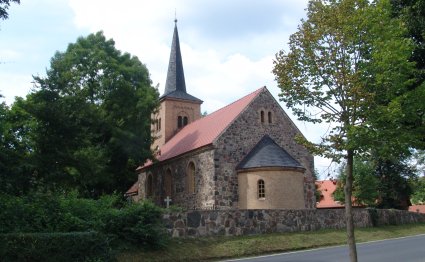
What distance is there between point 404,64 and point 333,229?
16.5 m

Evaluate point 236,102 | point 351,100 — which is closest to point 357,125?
point 351,100

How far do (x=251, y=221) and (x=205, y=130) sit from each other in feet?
45.7

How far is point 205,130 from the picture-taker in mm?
34156

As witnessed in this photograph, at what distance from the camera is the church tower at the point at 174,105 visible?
147 ft

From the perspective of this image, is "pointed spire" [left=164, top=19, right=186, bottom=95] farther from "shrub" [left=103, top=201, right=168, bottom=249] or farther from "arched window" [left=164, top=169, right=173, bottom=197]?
"shrub" [left=103, top=201, right=168, bottom=249]

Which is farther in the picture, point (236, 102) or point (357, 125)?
point (236, 102)

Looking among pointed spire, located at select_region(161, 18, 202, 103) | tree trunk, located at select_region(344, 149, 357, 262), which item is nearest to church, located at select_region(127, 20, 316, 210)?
pointed spire, located at select_region(161, 18, 202, 103)

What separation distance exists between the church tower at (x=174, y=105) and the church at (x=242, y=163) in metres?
6.76

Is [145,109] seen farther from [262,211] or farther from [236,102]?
[262,211]

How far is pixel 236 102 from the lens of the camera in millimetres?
35125

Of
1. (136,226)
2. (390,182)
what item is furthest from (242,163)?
(390,182)

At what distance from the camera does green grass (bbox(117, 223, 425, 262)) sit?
53.2ft

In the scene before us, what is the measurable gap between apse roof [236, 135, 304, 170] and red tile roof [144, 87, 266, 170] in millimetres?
2536

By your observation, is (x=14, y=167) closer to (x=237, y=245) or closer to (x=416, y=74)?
(x=237, y=245)
